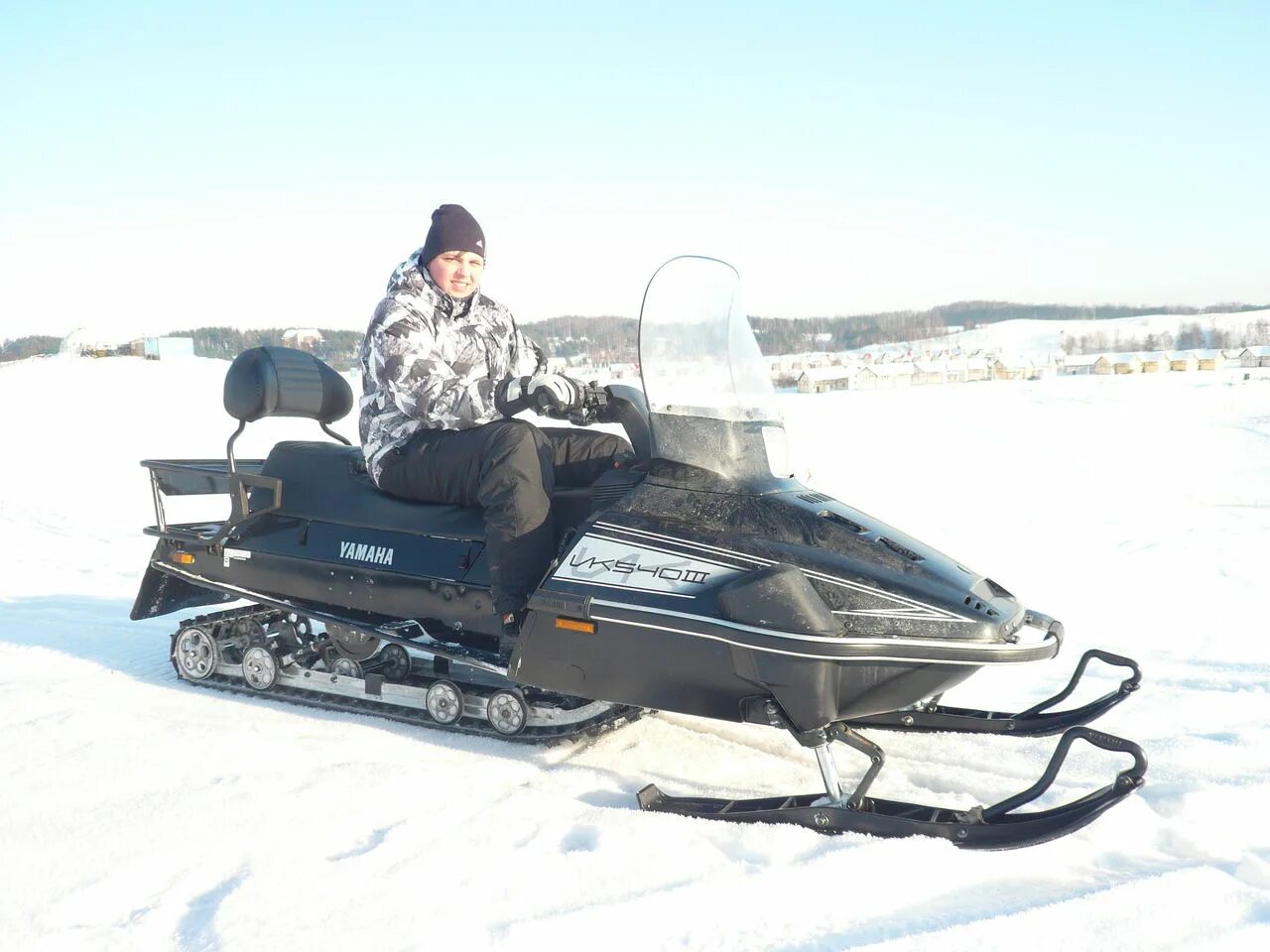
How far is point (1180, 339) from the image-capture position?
116688mm

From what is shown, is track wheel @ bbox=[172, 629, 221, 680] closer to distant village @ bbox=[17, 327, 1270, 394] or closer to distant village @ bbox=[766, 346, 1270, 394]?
distant village @ bbox=[17, 327, 1270, 394]

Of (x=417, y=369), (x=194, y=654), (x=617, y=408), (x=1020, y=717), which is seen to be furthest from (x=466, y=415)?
(x=1020, y=717)

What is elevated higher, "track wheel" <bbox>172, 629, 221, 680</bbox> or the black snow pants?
the black snow pants

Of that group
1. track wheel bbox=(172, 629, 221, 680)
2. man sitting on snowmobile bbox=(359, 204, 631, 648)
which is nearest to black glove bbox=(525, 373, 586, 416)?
man sitting on snowmobile bbox=(359, 204, 631, 648)

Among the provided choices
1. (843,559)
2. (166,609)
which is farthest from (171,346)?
(843,559)

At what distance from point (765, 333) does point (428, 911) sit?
7.21ft

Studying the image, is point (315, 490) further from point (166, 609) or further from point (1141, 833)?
point (1141, 833)

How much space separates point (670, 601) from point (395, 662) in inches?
63.8

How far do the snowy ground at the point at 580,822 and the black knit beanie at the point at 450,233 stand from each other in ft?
6.15

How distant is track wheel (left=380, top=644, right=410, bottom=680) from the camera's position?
4230mm

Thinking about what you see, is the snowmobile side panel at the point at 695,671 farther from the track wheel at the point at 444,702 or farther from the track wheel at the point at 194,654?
the track wheel at the point at 194,654

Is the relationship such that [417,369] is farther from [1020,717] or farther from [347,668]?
[1020,717]

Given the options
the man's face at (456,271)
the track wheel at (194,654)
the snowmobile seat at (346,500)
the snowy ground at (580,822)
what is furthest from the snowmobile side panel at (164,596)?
the man's face at (456,271)

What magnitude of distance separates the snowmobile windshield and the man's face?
0.97 meters
